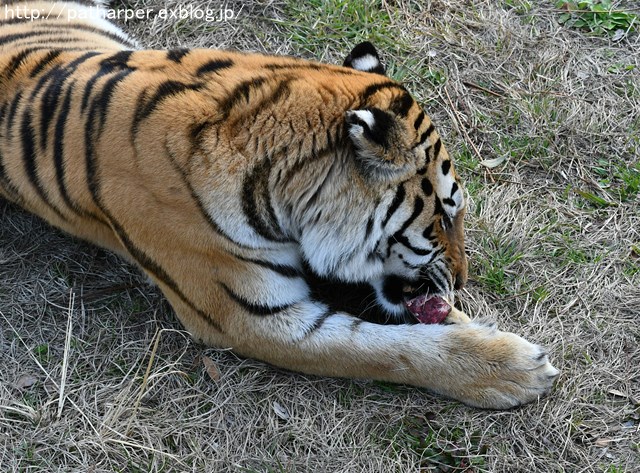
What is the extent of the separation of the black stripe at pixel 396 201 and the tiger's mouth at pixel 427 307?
393 millimetres

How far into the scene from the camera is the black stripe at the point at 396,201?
8.08 ft

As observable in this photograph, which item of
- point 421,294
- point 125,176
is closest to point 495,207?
point 421,294

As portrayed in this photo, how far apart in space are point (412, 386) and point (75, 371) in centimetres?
118

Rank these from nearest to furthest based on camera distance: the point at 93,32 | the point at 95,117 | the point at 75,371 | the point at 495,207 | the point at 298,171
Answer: the point at 298,171 → the point at 95,117 → the point at 75,371 → the point at 495,207 → the point at 93,32

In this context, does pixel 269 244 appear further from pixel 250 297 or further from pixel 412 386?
pixel 412 386

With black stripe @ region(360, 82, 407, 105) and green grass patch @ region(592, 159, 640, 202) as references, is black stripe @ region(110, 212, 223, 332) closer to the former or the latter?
black stripe @ region(360, 82, 407, 105)

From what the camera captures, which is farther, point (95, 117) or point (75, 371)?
point (75, 371)

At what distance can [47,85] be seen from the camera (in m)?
2.79

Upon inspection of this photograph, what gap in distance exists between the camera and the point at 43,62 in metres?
2.88

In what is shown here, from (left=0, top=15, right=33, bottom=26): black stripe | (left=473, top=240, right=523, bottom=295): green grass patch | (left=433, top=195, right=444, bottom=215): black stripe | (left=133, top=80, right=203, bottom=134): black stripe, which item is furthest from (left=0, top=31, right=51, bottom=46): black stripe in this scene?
(left=473, top=240, right=523, bottom=295): green grass patch

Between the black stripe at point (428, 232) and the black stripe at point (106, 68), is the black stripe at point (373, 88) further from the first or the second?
the black stripe at point (106, 68)

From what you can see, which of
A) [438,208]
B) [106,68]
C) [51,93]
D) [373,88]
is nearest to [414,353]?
[438,208]

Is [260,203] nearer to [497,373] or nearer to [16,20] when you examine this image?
[497,373]

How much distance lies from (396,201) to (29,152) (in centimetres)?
131
